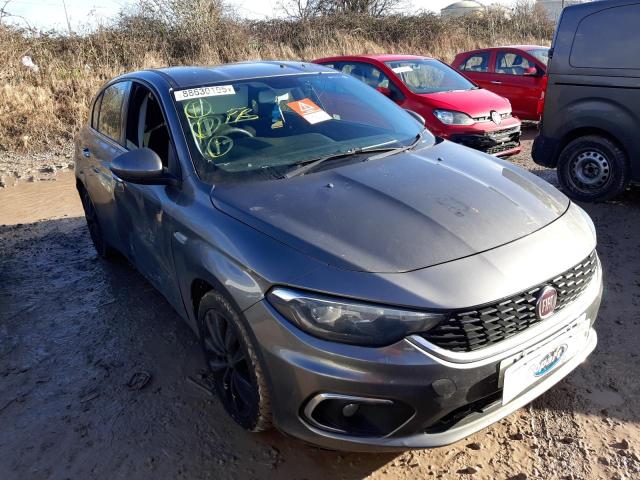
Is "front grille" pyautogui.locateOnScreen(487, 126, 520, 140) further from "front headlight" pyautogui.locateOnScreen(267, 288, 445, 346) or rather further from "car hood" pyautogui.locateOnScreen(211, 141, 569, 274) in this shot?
"front headlight" pyautogui.locateOnScreen(267, 288, 445, 346)

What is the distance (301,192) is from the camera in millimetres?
2516

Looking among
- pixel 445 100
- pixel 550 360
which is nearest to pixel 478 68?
pixel 445 100

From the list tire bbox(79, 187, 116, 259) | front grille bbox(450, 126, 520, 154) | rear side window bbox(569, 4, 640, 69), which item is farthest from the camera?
front grille bbox(450, 126, 520, 154)

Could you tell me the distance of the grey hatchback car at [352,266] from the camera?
1.90m

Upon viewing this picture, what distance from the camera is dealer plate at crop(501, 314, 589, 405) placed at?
2012mm

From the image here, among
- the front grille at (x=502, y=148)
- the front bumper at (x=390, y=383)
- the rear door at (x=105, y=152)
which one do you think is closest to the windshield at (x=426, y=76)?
the front grille at (x=502, y=148)

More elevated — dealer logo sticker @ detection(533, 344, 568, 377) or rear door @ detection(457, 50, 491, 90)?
rear door @ detection(457, 50, 491, 90)

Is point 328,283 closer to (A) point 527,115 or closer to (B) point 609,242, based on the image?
(B) point 609,242

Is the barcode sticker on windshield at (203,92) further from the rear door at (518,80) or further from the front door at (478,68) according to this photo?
the front door at (478,68)

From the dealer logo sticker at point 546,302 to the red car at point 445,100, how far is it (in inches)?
192

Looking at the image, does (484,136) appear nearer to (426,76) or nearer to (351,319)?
(426,76)

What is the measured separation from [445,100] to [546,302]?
5505 mm

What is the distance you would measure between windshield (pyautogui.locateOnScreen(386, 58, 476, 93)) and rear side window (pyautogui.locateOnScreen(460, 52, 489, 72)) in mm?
2255

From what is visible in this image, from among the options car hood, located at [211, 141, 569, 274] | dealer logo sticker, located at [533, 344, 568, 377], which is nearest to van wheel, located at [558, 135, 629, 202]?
car hood, located at [211, 141, 569, 274]
